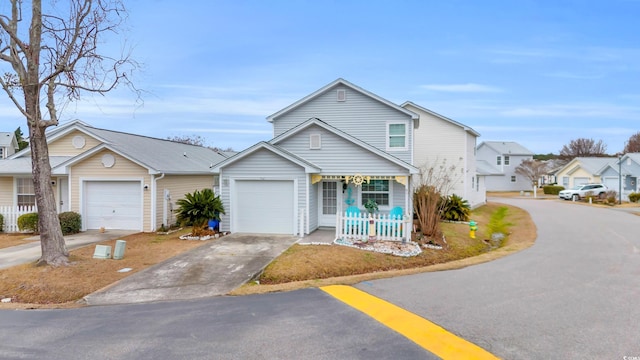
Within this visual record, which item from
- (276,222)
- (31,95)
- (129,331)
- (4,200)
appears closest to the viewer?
(129,331)

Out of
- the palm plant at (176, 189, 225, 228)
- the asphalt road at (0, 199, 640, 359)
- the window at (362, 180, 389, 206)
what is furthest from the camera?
the window at (362, 180, 389, 206)

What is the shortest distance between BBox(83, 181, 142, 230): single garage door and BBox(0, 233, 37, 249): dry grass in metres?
2.38

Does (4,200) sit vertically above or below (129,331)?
above

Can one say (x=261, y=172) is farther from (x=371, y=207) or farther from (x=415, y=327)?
(x=415, y=327)

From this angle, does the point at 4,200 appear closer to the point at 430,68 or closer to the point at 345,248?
the point at 345,248

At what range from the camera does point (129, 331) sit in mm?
6250

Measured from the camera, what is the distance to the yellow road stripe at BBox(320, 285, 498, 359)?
523 cm

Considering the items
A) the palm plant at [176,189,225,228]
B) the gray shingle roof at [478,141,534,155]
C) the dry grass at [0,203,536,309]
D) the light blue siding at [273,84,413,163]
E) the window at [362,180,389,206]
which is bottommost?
the dry grass at [0,203,536,309]

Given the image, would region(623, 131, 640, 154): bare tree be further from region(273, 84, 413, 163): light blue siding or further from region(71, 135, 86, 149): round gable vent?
region(71, 135, 86, 149): round gable vent

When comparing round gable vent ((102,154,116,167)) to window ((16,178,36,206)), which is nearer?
round gable vent ((102,154,116,167))

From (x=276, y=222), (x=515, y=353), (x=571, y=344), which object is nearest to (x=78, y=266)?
(x=276, y=222)

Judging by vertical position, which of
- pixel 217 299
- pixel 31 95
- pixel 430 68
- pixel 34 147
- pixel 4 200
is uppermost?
pixel 430 68

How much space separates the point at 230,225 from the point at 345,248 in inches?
217

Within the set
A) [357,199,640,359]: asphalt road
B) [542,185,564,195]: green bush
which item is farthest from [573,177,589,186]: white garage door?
[357,199,640,359]: asphalt road
